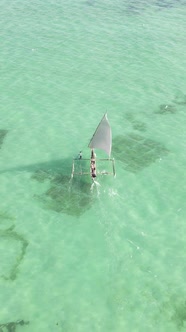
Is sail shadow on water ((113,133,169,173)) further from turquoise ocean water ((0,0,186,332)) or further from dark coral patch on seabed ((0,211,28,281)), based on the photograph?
dark coral patch on seabed ((0,211,28,281))

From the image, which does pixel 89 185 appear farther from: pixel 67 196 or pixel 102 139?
pixel 102 139

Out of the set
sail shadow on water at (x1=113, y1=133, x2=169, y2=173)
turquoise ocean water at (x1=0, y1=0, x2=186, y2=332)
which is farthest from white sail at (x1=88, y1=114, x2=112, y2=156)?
sail shadow on water at (x1=113, y1=133, x2=169, y2=173)

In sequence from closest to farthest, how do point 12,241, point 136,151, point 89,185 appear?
1. point 12,241
2. point 89,185
3. point 136,151

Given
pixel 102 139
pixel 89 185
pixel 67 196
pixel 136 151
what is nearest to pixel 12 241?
pixel 67 196

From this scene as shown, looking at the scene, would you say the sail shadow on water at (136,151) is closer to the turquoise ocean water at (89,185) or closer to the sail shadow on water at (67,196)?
the turquoise ocean water at (89,185)

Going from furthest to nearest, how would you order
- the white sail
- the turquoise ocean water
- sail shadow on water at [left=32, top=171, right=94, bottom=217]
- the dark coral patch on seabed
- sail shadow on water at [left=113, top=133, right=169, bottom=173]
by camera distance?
1. sail shadow on water at [left=113, top=133, right=169, bottom=173]
2. the white sail
3. sail shadow on water at [left=32, top=171, right=94, bottom=217]
4. the dark coral patch on seabed
5. the turquoise ocean water

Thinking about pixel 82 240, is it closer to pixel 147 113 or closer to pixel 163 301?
pixel 163 301

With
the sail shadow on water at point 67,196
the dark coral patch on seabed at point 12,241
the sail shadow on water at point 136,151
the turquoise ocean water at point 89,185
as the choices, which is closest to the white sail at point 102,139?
the turquoise ocean water at point 89,185

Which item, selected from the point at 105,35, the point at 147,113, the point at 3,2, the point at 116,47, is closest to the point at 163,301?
the point at 147,113
